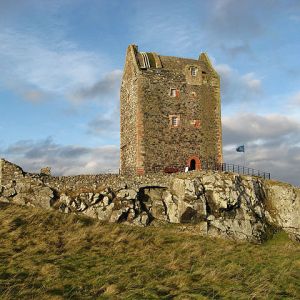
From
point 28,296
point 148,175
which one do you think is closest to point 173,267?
point 28,296

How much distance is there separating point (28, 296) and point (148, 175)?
26436 mm

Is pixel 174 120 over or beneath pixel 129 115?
beneath

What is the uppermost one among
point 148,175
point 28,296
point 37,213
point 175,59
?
point 175,59

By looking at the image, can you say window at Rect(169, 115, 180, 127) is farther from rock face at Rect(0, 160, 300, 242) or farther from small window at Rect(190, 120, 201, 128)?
rock face at Rect(0, 160, 300, 242)

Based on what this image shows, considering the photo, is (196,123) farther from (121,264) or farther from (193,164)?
(121,264)

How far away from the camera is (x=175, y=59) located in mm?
46031

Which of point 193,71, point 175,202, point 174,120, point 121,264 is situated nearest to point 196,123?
point 174,120

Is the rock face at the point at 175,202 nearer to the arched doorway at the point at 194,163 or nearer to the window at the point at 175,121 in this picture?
the arched doorway at the point at 194,163

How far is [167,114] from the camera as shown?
140ft

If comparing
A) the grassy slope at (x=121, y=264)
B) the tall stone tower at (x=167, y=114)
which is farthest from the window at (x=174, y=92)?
the grassy slope at (x=121, y=264)

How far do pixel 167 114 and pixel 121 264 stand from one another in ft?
92.6

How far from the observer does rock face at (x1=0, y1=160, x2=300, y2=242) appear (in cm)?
3350

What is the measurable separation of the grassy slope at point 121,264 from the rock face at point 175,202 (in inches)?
411

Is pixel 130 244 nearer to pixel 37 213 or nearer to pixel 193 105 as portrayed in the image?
pixel 37 213
